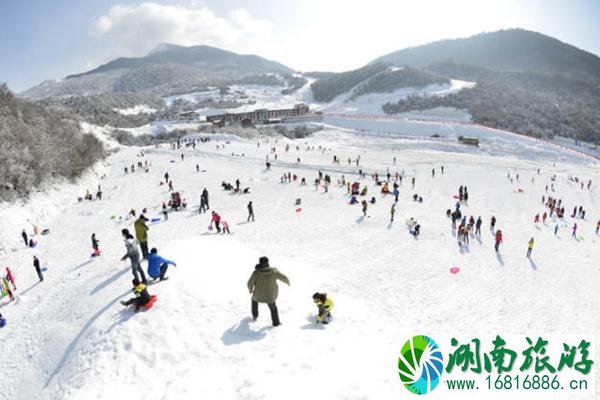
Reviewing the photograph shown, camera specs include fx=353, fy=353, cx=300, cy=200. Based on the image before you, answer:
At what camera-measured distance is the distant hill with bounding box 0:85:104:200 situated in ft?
80.7

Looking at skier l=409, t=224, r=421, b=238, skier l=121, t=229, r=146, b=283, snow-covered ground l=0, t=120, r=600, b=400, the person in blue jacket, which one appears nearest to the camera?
snow-covered ground l=0, t=120, r=600, b=400

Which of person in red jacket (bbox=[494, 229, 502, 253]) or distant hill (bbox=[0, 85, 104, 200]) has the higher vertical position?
distant hill (bbox=[0, 85, 104, 200])

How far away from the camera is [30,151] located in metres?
28.0

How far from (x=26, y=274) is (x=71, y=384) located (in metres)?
11.8

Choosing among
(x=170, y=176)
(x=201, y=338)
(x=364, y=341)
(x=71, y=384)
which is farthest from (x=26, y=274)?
(x=170, y=176)

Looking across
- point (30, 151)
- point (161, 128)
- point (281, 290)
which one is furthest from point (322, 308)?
point (161, 128)

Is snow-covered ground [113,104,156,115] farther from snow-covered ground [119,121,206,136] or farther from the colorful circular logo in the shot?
the colorful circular logo

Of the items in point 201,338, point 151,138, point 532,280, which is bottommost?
point 532,280

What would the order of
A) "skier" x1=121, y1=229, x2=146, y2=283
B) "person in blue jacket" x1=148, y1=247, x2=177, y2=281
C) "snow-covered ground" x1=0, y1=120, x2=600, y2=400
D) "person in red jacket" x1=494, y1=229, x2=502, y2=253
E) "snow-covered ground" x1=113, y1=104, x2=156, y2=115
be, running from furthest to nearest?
1. "snow-covered ground" x1=113, y1=104, x2=156, y2=115
2. "person in red jacket" x1=494, y1=229, x2=502, y2=253
3. "person in blue jacket" x1=148, y1=247, x2=177, y2=281
4. "skier" x1=121, y1=229, x2=146, y2=283
5. "snow-covered ground" x1=0, y1=120, x2=600, y2=400

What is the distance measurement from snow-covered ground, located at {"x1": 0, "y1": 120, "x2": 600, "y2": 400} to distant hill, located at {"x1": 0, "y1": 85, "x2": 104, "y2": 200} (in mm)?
1775

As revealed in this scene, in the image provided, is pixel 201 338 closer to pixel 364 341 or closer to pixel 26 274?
pixel 364 341

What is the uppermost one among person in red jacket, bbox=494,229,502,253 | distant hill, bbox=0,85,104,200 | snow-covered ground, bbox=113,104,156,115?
snow-covered ground, bbox=113,104,156,115

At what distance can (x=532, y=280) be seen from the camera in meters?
14.9

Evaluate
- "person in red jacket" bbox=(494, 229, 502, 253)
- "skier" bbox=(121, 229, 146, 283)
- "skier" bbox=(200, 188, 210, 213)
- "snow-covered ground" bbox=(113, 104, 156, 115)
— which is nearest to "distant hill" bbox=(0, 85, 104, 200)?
"skier" bbox=(200, 188, 210, 213)
